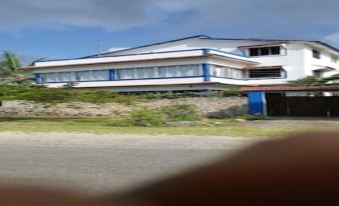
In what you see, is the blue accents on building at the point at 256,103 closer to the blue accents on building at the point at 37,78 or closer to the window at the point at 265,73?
the window at the point at 265,73

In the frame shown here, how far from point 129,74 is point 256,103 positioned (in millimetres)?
15585

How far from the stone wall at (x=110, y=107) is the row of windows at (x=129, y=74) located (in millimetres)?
7131

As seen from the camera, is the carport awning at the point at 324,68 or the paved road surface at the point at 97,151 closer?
the paved road surface at the point at 97,151

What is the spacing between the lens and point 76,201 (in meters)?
0.68

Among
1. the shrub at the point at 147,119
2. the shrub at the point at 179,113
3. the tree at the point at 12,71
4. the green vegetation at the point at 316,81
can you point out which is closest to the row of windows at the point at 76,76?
the tree at the point at 12,71

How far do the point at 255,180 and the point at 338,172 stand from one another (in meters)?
0.10

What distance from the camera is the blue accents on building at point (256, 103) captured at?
3188cm

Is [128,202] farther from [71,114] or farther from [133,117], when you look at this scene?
[71,114]

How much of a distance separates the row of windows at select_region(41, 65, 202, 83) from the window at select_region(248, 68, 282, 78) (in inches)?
275

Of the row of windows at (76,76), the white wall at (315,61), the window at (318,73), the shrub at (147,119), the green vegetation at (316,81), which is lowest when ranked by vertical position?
the shrub at (147,119)

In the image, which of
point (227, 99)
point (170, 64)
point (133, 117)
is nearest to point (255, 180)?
point (133, 117)

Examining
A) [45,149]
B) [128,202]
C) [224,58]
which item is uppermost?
[224,58]

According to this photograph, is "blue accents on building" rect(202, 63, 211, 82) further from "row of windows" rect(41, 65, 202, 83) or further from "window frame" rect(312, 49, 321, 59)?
"window frame" rect(312, 49, 321, 59)

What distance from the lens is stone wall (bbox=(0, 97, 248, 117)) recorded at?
3378 cm
